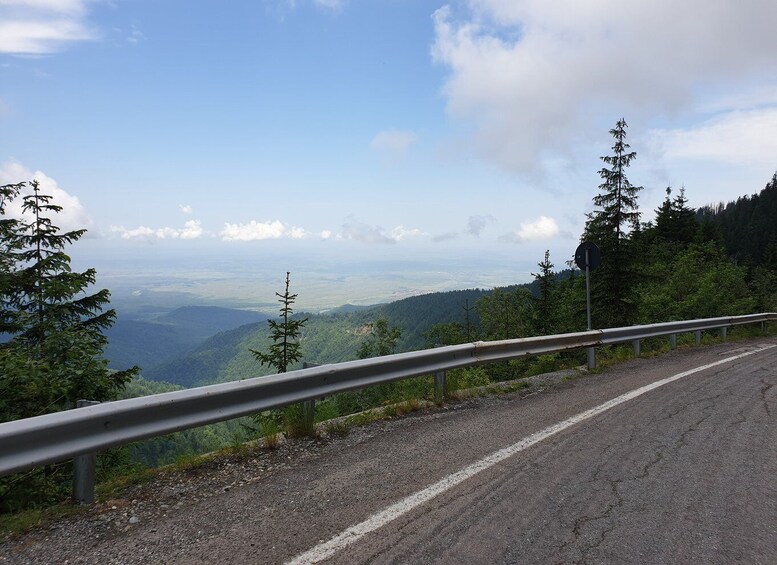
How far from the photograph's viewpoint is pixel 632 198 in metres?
20.0

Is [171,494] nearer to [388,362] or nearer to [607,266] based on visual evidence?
[388,362]

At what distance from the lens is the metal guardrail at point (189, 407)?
301 centimetres

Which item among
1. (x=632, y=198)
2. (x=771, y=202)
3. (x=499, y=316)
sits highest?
(x=771, y=202)

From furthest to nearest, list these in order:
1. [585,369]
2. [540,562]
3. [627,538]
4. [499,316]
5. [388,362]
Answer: [499,316]
[585,369]
[388,362]
[627,538]
[540,562]

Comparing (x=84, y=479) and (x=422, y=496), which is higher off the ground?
(x=84, y=479)

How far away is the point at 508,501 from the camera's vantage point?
11.0 ft

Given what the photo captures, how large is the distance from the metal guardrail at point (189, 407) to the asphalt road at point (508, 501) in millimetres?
623

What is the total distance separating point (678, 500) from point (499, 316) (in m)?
46.2

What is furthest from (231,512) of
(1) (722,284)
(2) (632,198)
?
(1) (722,284)

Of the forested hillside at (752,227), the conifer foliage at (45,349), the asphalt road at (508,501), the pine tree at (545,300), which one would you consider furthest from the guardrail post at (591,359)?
the forested hillside at (752,227)

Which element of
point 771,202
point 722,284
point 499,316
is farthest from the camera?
point 771,202

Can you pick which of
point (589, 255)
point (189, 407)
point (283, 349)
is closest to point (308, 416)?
point (189, 407)

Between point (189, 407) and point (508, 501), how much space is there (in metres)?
2.70

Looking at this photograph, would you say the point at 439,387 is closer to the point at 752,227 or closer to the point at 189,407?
the point at 189,407
